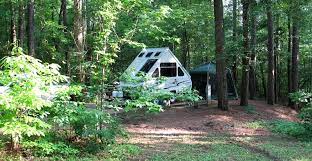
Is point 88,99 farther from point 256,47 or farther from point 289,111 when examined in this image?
point 289,111

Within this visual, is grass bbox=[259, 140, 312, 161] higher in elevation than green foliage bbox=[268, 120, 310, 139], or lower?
lower

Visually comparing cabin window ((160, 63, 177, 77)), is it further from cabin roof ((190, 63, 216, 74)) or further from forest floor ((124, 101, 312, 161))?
forest floor ((124, 101, 312, 161))

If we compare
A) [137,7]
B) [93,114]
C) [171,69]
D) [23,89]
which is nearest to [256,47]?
[171,69]

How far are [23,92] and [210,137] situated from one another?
271 inches

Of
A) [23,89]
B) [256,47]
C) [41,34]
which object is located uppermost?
[41,34]

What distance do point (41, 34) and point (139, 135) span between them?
1712 centimetres

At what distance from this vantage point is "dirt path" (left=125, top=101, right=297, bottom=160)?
11.1 m

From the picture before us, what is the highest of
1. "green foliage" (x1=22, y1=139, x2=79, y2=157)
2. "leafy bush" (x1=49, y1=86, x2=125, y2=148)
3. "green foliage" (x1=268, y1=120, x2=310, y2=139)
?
"leafy bush" (x1=49, y1=86, x2=125, y2=148)

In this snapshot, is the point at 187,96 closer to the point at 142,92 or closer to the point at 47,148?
the point at 142,92

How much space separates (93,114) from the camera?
838cm

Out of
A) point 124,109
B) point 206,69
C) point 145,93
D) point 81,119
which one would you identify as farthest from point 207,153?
point 206,69

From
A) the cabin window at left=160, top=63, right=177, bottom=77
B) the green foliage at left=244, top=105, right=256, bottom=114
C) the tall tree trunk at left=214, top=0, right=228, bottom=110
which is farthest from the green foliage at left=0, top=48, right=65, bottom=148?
the cabin window at left=160, top=63, right=177, bottom=77

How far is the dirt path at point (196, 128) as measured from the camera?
11.1 metres

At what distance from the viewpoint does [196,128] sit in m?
13.8
